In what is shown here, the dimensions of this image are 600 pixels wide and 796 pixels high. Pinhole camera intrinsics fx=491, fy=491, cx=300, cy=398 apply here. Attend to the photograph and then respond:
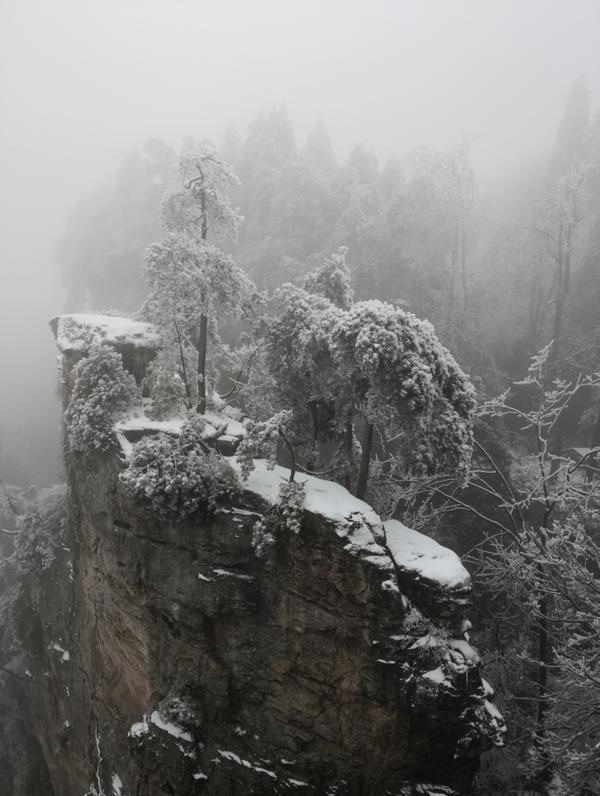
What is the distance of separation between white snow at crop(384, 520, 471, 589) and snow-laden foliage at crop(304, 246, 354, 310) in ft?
24.9

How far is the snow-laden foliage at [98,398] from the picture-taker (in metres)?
14.2

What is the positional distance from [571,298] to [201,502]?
25863mm

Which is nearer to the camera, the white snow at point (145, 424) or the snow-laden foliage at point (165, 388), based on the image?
the white snow at point (145, 424)

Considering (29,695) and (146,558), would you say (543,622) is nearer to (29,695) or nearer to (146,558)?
(146,558)

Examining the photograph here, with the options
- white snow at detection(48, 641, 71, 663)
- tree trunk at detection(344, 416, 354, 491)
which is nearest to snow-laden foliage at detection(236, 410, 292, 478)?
tree trunk at detection(344, 416, 354, 491)

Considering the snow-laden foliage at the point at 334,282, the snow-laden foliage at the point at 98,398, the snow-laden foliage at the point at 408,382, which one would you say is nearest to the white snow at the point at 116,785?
the snow-laden foliage at the point at 98,398

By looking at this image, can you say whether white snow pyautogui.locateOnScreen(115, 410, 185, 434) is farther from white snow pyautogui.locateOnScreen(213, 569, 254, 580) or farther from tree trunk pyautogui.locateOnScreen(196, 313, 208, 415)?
white snow pyautogui.locateOnScreen(213, 569, 254, 580)

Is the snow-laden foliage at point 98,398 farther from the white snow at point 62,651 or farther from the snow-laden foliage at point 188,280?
the white snow at point 62,651

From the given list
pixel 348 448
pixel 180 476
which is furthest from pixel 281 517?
pixel 348 448

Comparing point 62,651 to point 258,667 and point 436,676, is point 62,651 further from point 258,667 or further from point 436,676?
point 436,676

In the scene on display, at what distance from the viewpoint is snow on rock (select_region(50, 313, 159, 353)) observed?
16125mm

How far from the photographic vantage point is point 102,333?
53.1ft

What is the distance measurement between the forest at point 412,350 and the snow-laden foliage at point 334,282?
0.06 metres

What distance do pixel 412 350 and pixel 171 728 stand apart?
37.1ft
